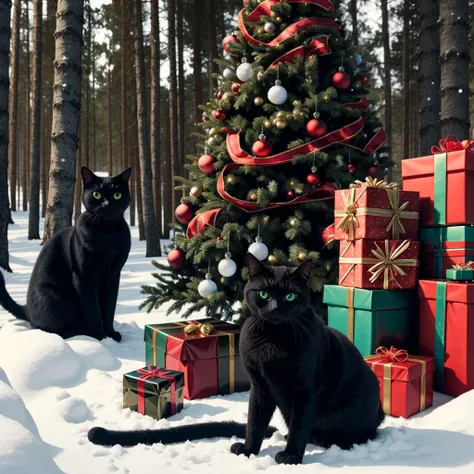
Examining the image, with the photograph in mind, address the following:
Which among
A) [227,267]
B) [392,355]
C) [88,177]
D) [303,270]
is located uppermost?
[88,177]

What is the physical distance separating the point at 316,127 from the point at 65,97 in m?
3.36

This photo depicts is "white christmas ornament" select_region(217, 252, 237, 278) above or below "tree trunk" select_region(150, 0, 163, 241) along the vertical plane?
below

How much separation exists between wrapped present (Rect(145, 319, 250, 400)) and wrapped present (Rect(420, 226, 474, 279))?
1455 millimetres

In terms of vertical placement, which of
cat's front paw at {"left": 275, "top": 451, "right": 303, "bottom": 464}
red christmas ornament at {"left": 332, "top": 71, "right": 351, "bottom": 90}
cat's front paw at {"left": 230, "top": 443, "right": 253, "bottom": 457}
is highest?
red christmas ornament at {"left": 332, "top": 71, "right": 351, "bottom": 90}

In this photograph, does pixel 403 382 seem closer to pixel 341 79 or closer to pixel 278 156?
pixel 278 156

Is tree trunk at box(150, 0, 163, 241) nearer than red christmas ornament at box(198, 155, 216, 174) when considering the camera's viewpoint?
No

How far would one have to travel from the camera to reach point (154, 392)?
→ 276 centimetres

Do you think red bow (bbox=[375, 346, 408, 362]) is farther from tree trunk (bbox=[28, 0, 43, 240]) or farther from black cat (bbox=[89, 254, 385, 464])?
tree trunk (bbox=[28, 0, 43, 240])

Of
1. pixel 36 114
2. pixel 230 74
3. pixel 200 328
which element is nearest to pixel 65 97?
pixel 230 74

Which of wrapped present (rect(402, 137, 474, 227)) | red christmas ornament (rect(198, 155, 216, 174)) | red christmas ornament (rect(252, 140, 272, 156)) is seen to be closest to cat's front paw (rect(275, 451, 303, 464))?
wrapped present (rect(402, 137, 474, 227))

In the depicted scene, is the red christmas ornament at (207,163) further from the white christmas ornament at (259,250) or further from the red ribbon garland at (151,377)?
the red ribbon garland at (151,377)

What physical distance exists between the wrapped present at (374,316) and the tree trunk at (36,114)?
11.9 metres

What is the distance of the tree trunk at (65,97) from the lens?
571cm

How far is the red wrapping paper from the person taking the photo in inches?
125
